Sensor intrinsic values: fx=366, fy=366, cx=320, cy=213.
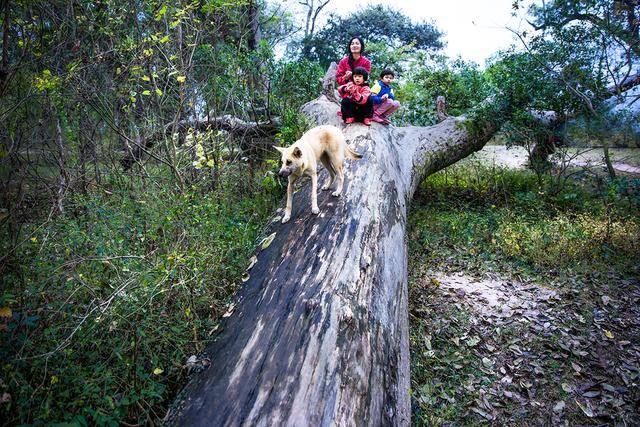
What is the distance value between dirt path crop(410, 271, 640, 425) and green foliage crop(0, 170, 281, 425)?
2306 mm

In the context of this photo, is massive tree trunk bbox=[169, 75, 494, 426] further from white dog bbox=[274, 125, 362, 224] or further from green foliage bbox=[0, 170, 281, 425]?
green foliage bbox=[0, 170, 281, 425]

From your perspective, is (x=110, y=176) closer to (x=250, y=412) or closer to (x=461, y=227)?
(x=250, y=412)

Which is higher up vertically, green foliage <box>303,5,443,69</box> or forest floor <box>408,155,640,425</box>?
green foliage <box>303,5,443,69</box>

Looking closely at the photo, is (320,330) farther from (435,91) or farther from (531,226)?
(435,91)

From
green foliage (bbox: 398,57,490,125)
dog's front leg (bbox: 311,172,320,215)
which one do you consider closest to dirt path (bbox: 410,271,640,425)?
dog's front leg (bbox: 311,172,320,215)

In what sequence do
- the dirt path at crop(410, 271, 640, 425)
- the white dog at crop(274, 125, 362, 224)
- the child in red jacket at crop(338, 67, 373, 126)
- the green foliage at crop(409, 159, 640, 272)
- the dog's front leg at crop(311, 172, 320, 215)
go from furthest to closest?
the green foliage at crop(409, 159, 640, 272) → the child in red jacket at crop(338, 67, 373, 126) → the dog's front leg at crop(311, 172, 320, 215) → the white dog at crop(274, 125, 362, 224) → the dirt path at crop(410, 271, 640, 425)

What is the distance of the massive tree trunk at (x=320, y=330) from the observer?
2145mm

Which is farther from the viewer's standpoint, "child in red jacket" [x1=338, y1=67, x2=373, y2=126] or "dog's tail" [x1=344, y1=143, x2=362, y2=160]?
"child in red jacket" [x1=338, y1=67, x2=373, y2=126]

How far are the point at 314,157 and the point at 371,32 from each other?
1768cm

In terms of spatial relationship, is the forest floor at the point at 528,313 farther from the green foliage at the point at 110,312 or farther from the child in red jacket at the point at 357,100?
the child in red jacket at the point at 357,100

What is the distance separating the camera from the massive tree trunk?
7.04 feet

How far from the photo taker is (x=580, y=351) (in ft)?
13.2

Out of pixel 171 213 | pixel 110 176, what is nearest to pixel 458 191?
pixel 171 213

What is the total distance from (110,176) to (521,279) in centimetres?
692
